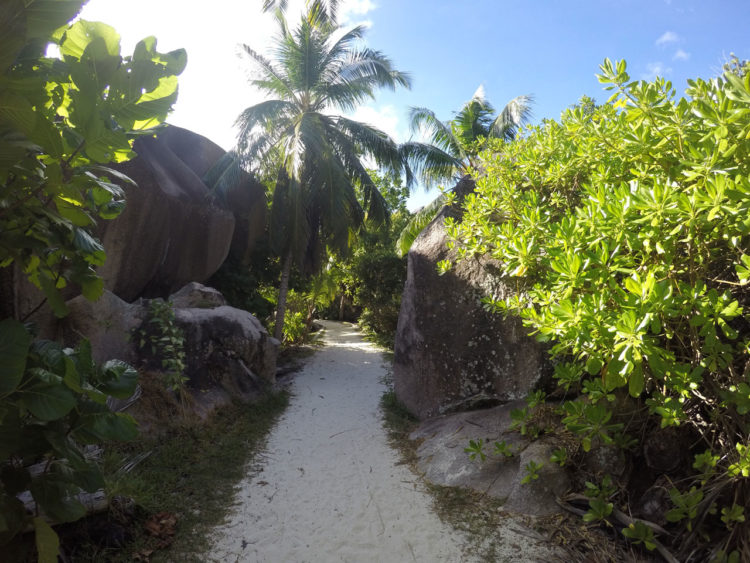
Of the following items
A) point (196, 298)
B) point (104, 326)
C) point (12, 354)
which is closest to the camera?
point (12, 354)

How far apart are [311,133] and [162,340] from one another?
23.1ft

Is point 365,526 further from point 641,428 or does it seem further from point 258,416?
point 258,416

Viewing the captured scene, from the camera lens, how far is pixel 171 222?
10273 millimetres

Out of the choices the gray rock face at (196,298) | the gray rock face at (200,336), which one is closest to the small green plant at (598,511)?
the gray rock face at (200,336)

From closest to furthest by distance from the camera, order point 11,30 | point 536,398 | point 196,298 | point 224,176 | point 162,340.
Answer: point 11,30 → point 536,398 → point 162,340 → point 196,298 → point 224,176

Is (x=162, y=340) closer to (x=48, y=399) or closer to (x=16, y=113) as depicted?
(x=48, y=399)

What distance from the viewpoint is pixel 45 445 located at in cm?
149

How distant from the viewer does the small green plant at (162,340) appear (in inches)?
241

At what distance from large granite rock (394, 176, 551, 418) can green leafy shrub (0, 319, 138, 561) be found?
15.8ft

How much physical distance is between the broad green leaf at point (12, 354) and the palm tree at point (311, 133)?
10.1 metres

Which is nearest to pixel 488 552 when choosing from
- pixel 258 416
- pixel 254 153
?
pixel 258 416

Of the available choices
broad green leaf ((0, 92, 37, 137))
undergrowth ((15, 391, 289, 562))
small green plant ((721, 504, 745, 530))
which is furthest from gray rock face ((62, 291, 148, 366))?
small green plant ((721, 504, 745, 530))

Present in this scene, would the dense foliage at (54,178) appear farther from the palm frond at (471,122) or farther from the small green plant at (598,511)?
the palm frond at (471,122)

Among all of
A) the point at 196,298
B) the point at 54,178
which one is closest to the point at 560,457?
the point at 54,178
